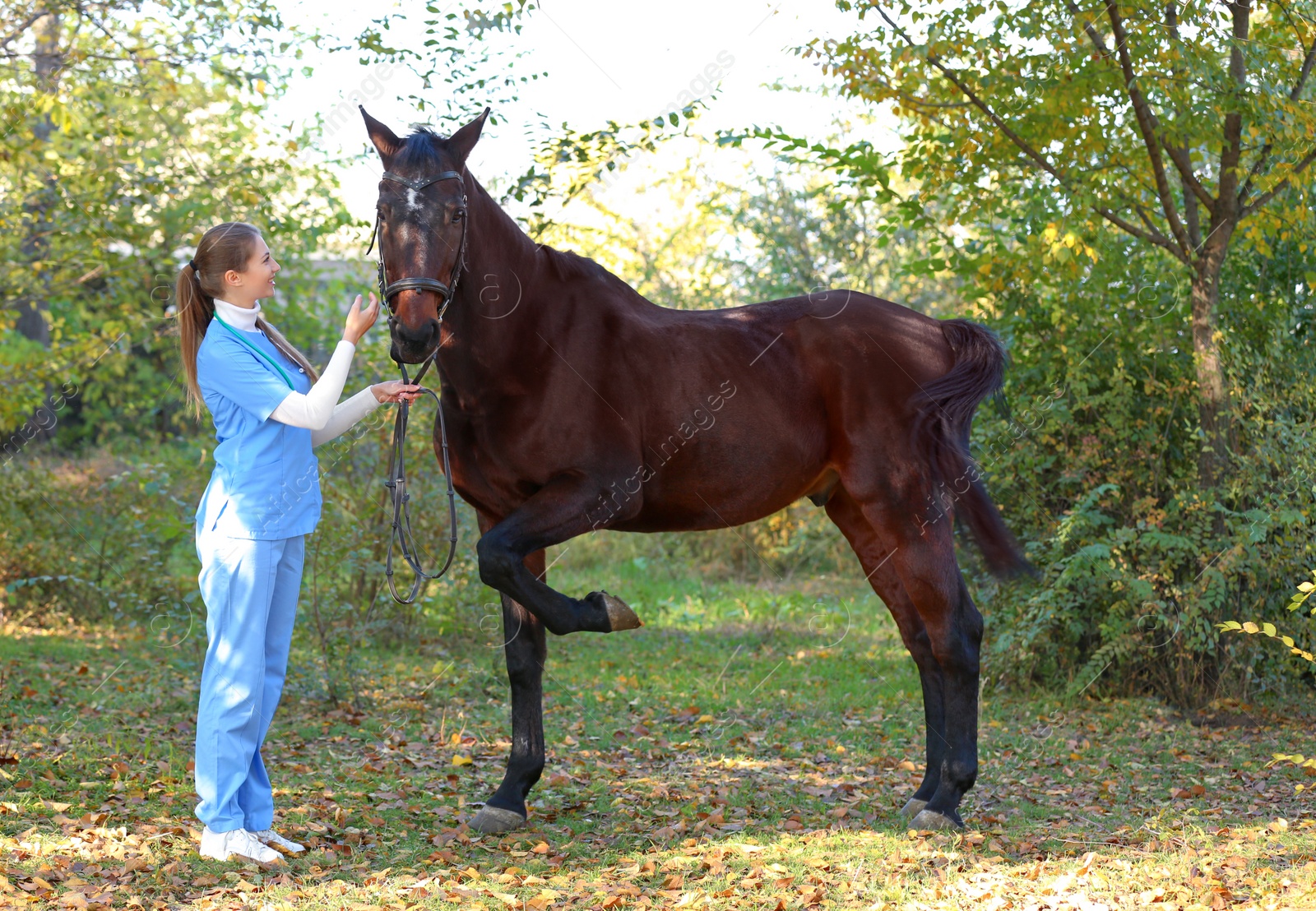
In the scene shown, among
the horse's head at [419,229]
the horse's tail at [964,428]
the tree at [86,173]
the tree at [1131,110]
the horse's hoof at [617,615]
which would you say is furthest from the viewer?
the tree at [86,173]

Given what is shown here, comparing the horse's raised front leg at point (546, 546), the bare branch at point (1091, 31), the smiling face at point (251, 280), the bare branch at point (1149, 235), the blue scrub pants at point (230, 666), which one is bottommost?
the blue scrub pants at point (230, 666)

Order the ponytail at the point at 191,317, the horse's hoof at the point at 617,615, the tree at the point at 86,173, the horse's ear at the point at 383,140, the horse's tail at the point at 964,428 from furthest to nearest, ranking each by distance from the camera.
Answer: the tree at the point at 86,173 → the horse's tail at the point at 964,428 → the horse's hoof at the point at 617,615 → the horse's ear at the point at 383,140 → the ponytail at the point at 191,317

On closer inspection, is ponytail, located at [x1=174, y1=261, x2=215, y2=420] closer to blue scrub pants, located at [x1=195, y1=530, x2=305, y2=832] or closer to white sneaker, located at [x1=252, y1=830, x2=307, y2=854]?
blue scrub pants, located at [x1=195, y1=530, x2=305, y2=832]

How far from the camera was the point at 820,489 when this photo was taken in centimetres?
502

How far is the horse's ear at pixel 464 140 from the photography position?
400cm

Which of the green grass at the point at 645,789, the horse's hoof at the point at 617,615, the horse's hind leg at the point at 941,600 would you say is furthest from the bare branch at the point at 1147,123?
the horse's hoof at the point at 617,615

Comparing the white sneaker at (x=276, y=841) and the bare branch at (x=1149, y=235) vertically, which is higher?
the bare branch at (x=1149, y=235)

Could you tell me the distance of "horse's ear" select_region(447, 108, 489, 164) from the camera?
4004 mm

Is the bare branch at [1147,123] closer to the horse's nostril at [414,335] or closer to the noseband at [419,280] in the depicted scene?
the noseband at [419,280]

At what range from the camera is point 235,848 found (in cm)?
375

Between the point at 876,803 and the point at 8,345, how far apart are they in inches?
424

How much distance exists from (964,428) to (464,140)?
8.01 ft

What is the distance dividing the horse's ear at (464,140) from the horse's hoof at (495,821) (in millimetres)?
2536

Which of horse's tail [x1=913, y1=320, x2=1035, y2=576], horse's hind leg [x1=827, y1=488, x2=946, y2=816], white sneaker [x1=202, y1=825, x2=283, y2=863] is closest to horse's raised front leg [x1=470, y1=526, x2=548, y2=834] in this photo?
white sneaker [x1=202, y1=825, x2=283, y2=863]
